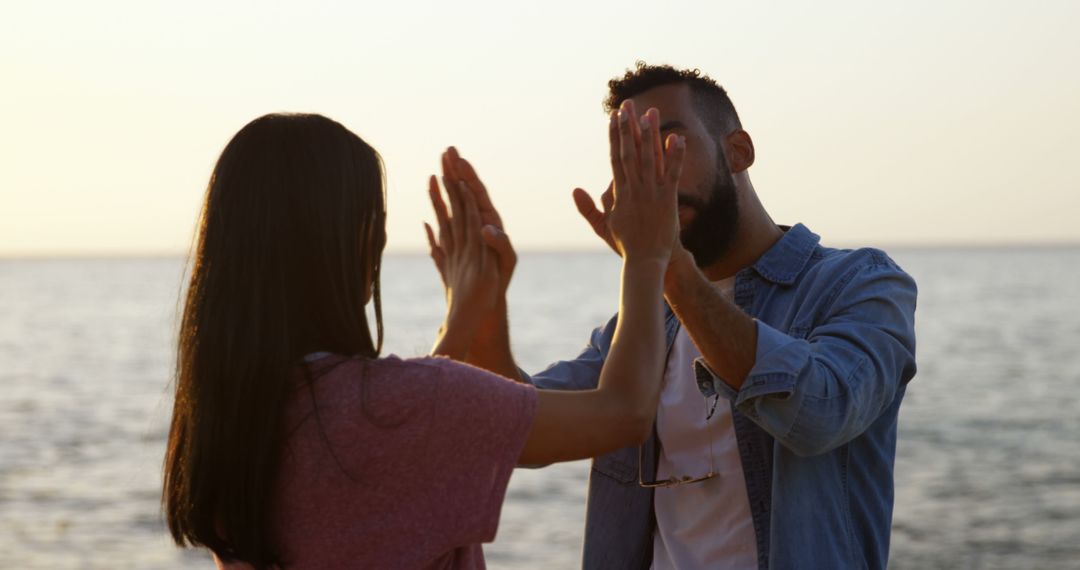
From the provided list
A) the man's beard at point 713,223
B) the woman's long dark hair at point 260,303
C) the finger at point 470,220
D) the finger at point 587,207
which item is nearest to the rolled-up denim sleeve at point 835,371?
the finger at point 587,207

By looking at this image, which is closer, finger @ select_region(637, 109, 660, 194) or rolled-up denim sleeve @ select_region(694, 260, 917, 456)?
finger @ select_region(637, 109, 660, 194)

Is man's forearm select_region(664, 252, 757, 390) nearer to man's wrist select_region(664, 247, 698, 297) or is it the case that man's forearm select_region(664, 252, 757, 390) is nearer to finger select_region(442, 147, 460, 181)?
man's wrist select_region(664, 247, 698, 297)

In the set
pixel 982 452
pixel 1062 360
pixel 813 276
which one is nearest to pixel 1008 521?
pixel 982 452

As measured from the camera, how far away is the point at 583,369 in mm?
3822

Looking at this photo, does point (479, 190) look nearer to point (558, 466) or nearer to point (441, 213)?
point (441, 213)

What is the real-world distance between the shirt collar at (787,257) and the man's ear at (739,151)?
33 centimetres

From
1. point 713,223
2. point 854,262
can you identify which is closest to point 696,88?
point 713,223

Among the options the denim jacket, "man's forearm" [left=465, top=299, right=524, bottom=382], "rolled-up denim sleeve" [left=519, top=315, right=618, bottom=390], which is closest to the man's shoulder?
the denim jacket

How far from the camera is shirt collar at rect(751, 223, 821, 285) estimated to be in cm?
353

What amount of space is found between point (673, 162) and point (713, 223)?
0.96 metres

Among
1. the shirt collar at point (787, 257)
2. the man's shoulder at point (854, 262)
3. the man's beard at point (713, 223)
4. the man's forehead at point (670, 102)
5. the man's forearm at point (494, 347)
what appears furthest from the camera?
the man's forehead at point (670, 102)

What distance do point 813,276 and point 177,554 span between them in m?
9.05

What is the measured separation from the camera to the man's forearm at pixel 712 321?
9.58ft

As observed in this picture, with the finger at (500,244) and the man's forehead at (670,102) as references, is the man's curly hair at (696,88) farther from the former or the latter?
the finger at (500,244)
